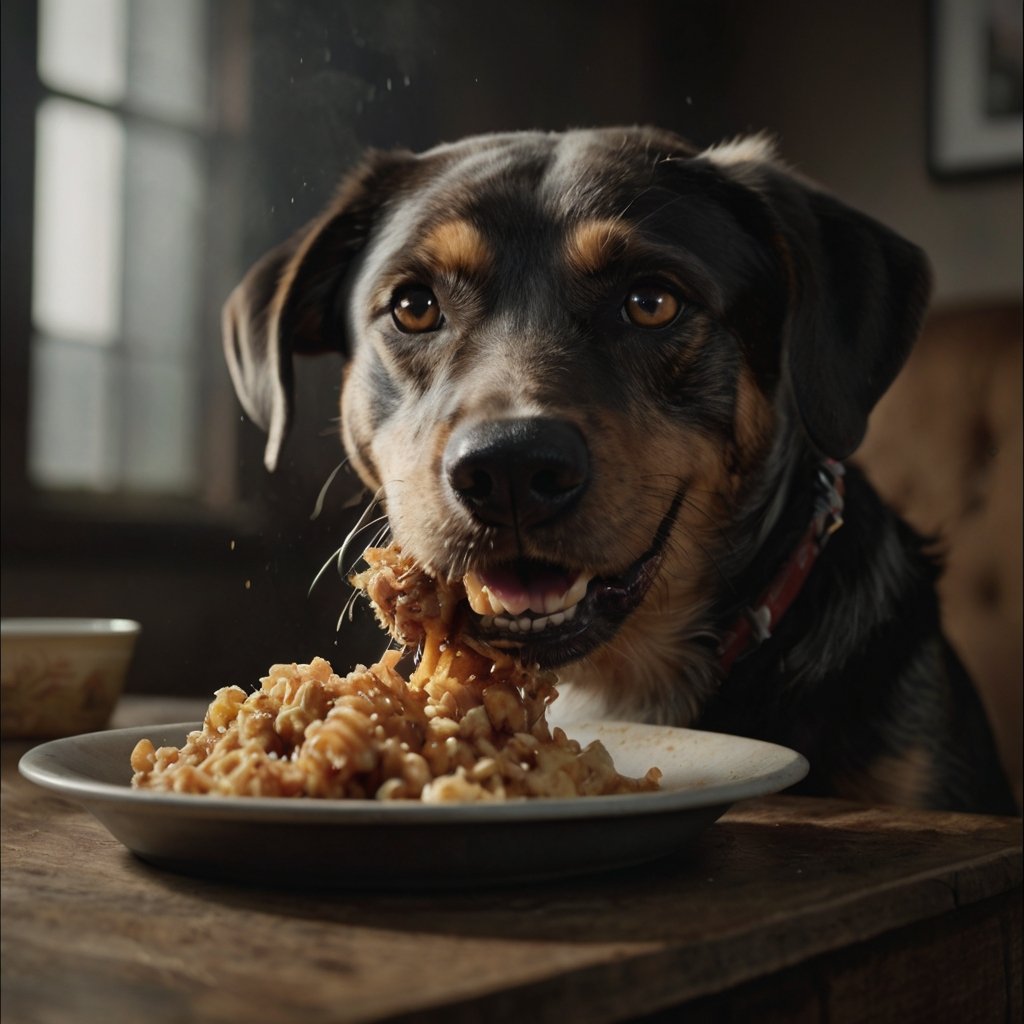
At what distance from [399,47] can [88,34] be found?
142 cm

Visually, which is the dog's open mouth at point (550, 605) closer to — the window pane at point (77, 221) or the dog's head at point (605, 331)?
the dog's head at point (605, 331)

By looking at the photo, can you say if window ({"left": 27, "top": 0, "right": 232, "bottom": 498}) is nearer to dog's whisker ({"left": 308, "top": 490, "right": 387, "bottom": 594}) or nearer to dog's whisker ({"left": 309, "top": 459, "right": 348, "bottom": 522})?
dog's whisker ({"left": 309, "top": 459, "right": 348, "bottom": 522})

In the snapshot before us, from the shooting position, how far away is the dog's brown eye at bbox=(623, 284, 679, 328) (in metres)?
1.54

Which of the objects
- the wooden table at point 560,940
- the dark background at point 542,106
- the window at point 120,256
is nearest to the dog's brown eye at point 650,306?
the dark background at point 542,106

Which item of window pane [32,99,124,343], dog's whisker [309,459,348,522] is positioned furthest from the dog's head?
window pane [32,99,124,343]

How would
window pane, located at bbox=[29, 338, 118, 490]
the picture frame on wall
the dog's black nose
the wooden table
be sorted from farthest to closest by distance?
window pane, located at bbox=[29, 338, 118, 490], the picture frame on wall, the dog's black nose, the wooden table

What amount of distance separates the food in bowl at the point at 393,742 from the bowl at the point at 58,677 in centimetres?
66

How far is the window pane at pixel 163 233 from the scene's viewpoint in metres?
3.19

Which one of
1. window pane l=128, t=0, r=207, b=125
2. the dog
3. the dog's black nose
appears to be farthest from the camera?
window pane l=128, t=0, r=207, b=125

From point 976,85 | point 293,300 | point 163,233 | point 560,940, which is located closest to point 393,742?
point 560,940

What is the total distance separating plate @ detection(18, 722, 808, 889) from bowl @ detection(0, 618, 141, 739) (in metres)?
0.68

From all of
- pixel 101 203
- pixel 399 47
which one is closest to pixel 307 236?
pixel 399 47

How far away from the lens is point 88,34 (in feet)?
10.5

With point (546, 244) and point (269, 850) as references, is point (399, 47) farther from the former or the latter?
point (269, 850)
